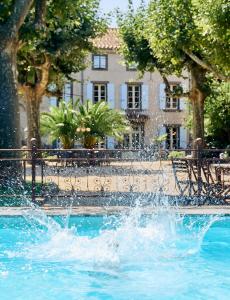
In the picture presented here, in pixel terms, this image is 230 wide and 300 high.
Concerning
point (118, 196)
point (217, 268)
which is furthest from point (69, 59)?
point (217, 268)

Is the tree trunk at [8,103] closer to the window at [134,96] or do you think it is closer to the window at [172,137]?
the window at [172,137]

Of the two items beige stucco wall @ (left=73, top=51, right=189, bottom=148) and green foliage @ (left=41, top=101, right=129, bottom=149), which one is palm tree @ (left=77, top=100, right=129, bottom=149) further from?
beige stucco wall @ (left=73, top=51, right=189, bottom=148)

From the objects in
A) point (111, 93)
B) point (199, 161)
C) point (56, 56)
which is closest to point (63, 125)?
point (56, 56)

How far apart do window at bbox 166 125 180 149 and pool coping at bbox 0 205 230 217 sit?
112 ft

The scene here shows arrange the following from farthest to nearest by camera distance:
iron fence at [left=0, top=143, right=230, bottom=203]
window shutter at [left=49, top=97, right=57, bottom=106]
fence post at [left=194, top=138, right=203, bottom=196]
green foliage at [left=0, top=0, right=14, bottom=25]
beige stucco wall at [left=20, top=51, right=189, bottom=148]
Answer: beige stucco wall at [left=20, top=51, right=189, bottom=148] < window shutter at [left=49, top=97, right=57, bottom=106] < green foliage at [left=0, top=0, right=14, bottom=25] < iron fence at [left=0, top=143, right=230, bottom=203] < fence post at [left=194, top=138, right=203, bottom=196]

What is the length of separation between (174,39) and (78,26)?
5779 mm

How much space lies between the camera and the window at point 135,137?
45.6 metres

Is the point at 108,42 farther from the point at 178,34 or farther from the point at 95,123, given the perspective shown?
the point at 178,34

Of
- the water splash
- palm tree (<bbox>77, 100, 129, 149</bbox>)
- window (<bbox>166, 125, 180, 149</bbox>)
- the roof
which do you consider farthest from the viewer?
the roof

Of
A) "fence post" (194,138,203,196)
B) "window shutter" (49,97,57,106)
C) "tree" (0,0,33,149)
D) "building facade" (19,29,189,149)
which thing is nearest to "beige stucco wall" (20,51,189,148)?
"building facade" (19,29,189,149)

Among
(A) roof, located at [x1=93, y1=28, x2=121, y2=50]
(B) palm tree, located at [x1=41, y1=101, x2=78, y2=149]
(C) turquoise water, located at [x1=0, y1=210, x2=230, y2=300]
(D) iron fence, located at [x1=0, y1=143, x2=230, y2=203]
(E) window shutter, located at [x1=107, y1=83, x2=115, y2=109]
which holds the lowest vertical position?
(C) turquoise water, located at [x1=0, y1=210, x2=230, y2=300]

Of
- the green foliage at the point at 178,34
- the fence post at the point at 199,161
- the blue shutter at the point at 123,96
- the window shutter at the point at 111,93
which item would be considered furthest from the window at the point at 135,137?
the fence post at the point at 199,161

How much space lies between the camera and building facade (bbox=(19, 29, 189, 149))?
46562mm

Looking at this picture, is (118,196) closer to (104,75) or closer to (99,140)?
(99,140)
